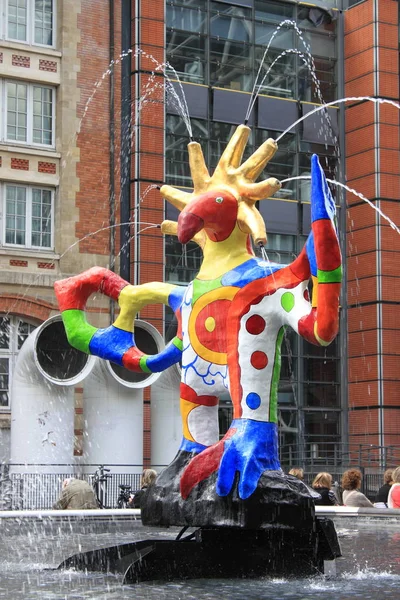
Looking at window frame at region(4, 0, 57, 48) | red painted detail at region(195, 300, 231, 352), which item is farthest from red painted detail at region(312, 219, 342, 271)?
window frame at region(4, 0, 57, 48)

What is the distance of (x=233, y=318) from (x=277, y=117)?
21166 mm

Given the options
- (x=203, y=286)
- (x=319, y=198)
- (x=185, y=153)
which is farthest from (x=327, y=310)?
(x=185, y=153)

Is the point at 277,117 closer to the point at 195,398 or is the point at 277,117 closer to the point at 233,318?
the point at 195,398

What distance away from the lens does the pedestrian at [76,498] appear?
46.1 feet

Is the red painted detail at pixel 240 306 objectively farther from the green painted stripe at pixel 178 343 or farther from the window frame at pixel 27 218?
the window frame at pixel 27 218

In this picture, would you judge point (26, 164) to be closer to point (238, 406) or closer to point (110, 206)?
point (110, 206)

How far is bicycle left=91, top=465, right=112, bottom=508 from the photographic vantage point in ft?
70.0

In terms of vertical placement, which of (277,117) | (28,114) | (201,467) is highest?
(277,117)

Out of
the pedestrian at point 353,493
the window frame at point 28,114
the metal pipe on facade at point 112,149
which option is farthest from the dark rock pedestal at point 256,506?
the window frame at point 28,114

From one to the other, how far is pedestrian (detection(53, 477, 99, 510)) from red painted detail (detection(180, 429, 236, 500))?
16.0ft

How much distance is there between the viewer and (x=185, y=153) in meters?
28.7

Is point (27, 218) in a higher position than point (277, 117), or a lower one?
lower

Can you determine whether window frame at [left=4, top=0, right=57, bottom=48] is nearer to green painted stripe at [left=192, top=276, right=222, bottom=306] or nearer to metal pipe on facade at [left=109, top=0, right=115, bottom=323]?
metal pipe on facade at [left=109, top=0, right=115, bottom=323]

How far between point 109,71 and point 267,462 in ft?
62.1
